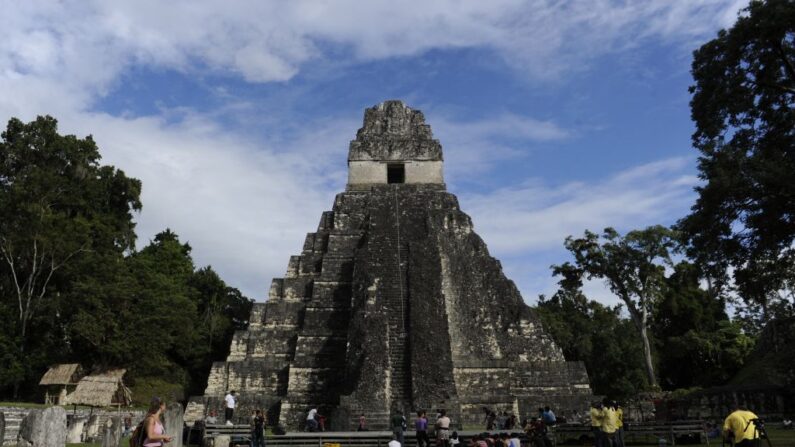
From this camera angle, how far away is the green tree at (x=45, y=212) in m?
23.2

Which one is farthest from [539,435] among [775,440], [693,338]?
[693,338]

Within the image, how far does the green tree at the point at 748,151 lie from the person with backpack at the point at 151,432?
8758 millimetres

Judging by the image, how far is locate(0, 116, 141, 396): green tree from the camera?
23172 mm

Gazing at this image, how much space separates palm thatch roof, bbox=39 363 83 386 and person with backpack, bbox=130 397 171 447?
1671 centimetres

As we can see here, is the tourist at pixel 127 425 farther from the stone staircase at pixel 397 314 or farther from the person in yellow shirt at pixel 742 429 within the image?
the person in yellow shirt at pixel 742 429

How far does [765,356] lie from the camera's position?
20938 millimetres

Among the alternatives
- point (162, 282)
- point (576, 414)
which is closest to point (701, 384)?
point (576, 414)

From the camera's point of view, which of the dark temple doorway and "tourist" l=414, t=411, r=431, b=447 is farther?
the dark temple doorway

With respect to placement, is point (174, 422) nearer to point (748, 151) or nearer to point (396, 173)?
point (748, 151)

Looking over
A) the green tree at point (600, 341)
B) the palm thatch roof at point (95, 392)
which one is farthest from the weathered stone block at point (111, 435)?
the green tree at point (600, 341)

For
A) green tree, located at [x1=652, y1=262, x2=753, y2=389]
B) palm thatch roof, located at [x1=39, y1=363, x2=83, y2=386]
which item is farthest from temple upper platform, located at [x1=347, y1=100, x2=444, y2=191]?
green tree, located at [x1=652, y1=262, x2=753, y2=389]

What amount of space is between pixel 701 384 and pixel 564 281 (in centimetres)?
794

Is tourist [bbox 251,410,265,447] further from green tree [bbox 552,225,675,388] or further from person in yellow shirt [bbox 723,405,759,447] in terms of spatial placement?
green tree [bbox 552,225,675,388]

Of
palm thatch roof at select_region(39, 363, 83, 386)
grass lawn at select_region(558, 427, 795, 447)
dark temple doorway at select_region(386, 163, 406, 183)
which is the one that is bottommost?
grass lawn at select_region(558, 427, 795, 447)
